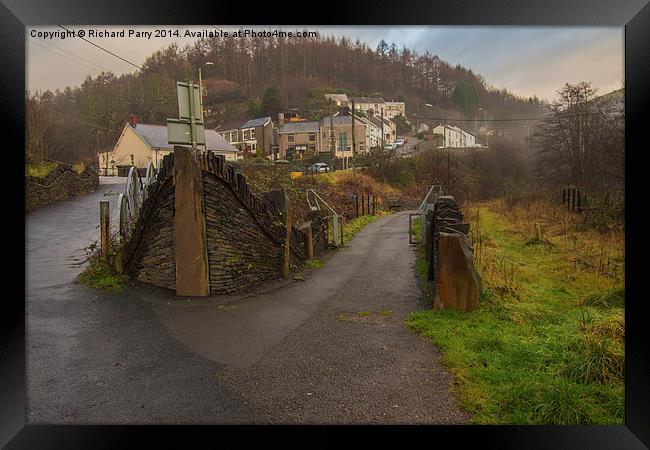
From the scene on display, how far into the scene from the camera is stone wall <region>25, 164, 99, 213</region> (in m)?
3.33

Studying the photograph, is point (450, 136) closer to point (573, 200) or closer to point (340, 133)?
point (340, 133)

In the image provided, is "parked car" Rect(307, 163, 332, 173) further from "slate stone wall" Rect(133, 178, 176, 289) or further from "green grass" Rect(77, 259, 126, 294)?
"green grass" Rect(77, 259, 126, 294)

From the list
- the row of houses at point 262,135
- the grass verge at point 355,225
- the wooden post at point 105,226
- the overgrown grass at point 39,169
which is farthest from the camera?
the grass verge at point 355,225

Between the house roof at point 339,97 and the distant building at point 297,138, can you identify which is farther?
the distant building at point 297,138

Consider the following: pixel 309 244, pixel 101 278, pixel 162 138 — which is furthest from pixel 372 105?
pixel 309 244

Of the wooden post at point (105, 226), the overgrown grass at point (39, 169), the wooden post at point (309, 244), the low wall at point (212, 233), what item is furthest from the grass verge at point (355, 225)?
the overgrown grass at point (39, 169)

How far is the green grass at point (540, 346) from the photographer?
2852 millimetres

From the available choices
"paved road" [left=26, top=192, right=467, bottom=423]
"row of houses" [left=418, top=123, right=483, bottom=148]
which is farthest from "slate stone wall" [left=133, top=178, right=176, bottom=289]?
"row of houses" [left=418, top=123, right=483, bottom=148]

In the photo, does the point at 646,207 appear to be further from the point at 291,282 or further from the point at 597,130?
the point at 291,282

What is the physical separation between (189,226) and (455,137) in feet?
9.27

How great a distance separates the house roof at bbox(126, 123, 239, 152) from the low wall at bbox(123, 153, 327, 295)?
7.7 inches

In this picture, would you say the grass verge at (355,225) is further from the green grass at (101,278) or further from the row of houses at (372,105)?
the green grass at (101,278)

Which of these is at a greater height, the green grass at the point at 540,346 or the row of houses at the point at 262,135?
the row of houses at the point at 262,135

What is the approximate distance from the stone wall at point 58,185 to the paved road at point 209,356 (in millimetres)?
95
